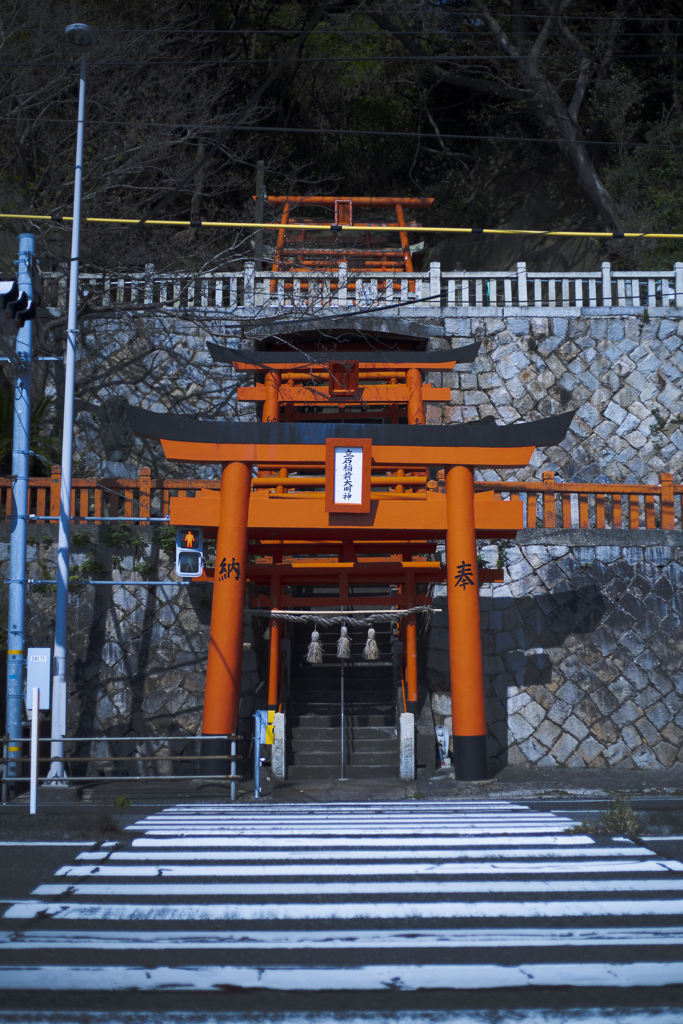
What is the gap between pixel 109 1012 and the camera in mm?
3002

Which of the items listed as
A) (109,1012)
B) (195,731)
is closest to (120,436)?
(195,731)

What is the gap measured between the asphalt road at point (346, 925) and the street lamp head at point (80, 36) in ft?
31.9

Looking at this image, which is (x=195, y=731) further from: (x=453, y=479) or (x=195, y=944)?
(x=195, y=944)

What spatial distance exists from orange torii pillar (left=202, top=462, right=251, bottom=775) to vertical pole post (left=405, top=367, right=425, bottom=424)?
155 inches

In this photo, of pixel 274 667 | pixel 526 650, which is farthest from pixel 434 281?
pixel 274 667

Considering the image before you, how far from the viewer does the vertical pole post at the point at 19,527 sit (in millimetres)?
9969

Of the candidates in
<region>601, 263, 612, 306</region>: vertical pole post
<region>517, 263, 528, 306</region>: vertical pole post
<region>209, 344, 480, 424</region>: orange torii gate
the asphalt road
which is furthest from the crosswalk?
<region>601, 263, 612, 306</region>: vertical pole post

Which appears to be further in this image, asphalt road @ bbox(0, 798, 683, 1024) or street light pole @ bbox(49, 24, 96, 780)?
street light pole @ bbox(49, 24, 96, 780)

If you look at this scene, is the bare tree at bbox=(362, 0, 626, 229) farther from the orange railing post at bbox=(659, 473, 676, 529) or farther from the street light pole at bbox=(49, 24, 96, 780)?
the street light pole at bbox=(49, 24, 96, 780)

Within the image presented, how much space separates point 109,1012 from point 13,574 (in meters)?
7.97

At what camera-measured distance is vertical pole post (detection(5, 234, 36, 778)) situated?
9969 mm

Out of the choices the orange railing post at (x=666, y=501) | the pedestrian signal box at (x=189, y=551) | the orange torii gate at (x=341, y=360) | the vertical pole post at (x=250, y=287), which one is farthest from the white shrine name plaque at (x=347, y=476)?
the vertical pole post at (x=250, y=287)

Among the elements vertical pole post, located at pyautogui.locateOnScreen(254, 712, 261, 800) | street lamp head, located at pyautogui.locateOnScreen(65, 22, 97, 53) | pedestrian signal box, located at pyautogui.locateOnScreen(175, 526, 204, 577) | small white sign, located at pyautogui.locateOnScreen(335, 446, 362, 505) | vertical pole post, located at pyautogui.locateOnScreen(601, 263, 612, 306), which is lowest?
vertical pole post, located at pyautogui.locateOnScreen(254, 712, 261, 800)

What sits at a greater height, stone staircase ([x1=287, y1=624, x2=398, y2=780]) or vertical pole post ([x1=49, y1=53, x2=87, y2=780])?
vertical pole post ([x1=49, y1=53, x2=87, y2=780])
